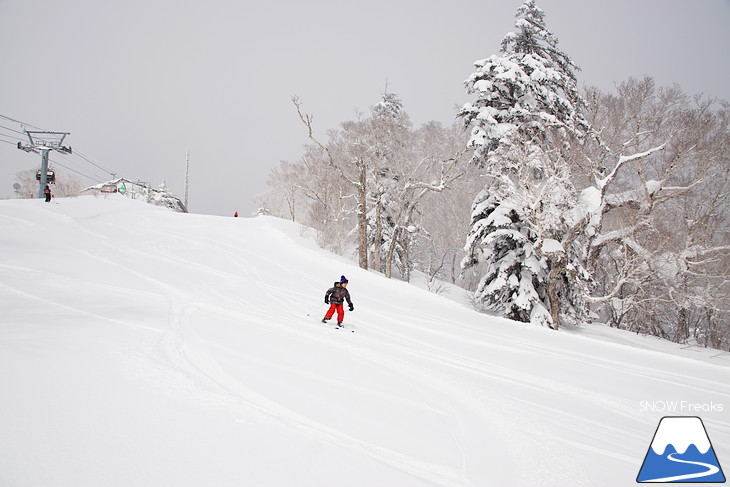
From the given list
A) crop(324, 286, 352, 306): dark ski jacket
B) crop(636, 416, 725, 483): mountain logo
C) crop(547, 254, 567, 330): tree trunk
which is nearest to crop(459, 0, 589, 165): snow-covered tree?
crop(547, 254, 567, 330): tree trunk

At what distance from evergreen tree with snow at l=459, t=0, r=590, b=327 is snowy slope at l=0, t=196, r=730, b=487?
536 centimetres

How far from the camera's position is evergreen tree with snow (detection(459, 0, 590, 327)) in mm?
14836

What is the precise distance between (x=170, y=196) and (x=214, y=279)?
1900 inches

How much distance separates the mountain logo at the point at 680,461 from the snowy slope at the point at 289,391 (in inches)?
9.3

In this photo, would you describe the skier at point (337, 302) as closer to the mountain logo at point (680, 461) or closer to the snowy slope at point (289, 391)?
the snowy slope at point (289, 391)

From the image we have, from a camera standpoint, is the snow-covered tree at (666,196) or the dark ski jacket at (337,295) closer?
the dark ski jacket at (337,295)

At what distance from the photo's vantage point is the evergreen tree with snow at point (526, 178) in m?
14.8

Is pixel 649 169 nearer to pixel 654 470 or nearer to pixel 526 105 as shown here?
pixel 526 105

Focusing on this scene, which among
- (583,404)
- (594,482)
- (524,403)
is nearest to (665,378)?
(583,404)

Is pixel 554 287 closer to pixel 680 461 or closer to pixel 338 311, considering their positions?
pixel 338 311

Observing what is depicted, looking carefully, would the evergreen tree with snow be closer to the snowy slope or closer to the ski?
the snowy slope

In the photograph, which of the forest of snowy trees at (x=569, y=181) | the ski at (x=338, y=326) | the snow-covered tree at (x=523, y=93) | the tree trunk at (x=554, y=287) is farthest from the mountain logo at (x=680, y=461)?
the snow-covered tree at (x=523, y=93)

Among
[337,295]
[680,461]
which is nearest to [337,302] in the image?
[337,295]

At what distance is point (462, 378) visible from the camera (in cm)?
623
